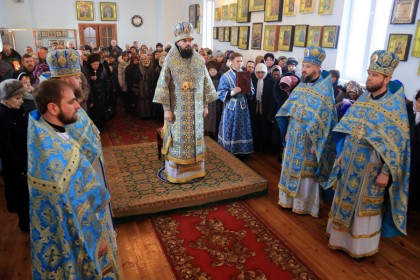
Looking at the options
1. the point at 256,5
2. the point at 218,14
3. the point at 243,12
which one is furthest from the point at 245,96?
the point at 218,14

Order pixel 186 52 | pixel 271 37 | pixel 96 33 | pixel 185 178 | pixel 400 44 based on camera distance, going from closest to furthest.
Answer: pixel 186 52
pixel 185 178
pixel 400 44
pixel 271 37
pixel 96 33

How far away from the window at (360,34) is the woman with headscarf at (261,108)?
1.62 m

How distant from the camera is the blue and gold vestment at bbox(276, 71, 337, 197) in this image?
3.61 m

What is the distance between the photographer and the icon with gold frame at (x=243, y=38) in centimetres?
972

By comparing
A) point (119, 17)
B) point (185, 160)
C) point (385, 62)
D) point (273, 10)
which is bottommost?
point (185, 160)

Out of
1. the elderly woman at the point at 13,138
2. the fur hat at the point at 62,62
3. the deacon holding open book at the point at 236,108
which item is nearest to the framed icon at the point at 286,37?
the deacon holding open book at the point at 236,108

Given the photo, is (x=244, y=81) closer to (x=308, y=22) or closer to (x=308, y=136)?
(x=308, y=136)

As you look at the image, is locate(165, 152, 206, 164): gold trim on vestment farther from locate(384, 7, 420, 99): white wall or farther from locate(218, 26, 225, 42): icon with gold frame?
locate(218, 26, 225, 42): icon with gold frame

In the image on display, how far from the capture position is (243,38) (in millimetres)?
9953

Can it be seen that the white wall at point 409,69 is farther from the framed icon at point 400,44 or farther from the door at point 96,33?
the door at point 96,33

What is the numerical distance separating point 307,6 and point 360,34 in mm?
1445

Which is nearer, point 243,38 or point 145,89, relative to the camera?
point 145,89

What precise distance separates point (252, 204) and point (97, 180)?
9.16ft

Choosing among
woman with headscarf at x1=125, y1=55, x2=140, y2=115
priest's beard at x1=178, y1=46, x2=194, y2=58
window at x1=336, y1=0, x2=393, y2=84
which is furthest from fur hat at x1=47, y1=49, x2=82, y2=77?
woman with headscarf at x1=125, y1=55, x2=140, y2=115
